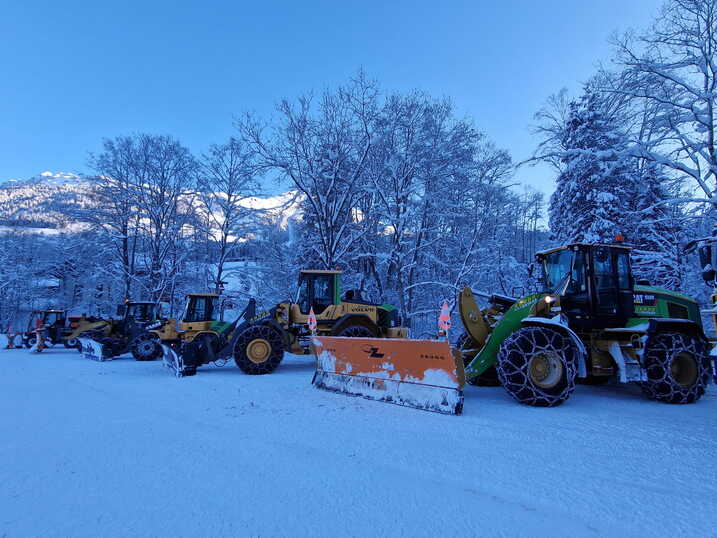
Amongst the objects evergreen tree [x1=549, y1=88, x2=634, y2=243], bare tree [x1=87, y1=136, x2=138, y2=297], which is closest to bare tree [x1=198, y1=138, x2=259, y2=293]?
bare tree [x1=87, y1=136, x2=138, y2=297]

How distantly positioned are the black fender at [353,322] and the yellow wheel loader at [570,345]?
9.71 feet

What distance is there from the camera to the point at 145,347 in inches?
561

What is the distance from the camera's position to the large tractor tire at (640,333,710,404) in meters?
6.34

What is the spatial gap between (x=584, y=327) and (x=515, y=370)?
6.16ft

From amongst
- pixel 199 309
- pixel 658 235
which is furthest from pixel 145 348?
pixel 658 235

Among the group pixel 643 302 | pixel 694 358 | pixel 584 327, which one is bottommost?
pixel 694 358

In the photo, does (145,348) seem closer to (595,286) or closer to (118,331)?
(118,331)

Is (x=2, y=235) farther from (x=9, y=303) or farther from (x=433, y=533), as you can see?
(x=433, y=533)

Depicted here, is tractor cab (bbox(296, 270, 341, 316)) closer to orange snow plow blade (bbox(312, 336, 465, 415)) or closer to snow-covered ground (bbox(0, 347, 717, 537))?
orange snow plow blade (bbox(312, 336, 465, 415))

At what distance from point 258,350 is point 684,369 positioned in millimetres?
8622

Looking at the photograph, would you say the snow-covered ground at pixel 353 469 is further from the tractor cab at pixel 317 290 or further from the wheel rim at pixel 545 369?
the tractor cab at pixel 317 290

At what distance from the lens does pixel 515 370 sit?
6.05m

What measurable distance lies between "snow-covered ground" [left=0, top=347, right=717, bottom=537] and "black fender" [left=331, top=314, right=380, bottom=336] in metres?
4.38

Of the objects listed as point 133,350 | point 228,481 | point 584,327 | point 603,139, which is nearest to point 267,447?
point 228,481
